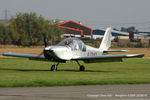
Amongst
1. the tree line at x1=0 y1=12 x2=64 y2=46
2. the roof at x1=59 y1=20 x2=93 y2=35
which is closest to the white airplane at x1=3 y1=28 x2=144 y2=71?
the tree line at x1=0 y1=12 x2=64 y2=46

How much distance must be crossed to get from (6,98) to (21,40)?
9026 cm

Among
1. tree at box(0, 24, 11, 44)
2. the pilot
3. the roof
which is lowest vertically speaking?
tree at box(0, 24, 11, 44)

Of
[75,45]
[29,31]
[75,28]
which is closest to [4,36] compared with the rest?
[29,31]

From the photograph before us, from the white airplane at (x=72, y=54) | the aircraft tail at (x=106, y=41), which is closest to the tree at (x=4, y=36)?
the aircraft tail at (x=106, y=41)

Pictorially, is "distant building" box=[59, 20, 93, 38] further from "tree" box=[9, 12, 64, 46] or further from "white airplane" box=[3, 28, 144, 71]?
"white airplane" box=[3, 28, 144, 71]

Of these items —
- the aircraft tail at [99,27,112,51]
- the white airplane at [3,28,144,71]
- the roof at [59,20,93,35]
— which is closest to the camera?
the white airplane at [3,28,144,71]

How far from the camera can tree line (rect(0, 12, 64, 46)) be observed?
102125 mm

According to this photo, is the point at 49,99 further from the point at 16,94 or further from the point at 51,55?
the point at 51,55

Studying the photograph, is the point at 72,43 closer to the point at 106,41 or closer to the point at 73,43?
the point at 73,43

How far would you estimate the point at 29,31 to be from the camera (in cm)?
10506

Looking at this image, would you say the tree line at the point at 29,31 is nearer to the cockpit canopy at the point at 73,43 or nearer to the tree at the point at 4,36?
the tree at the point at 4,36

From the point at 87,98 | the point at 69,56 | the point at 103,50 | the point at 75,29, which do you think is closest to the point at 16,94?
the point at 87,98

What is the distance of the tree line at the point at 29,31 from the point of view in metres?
102

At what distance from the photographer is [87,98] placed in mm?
12008
